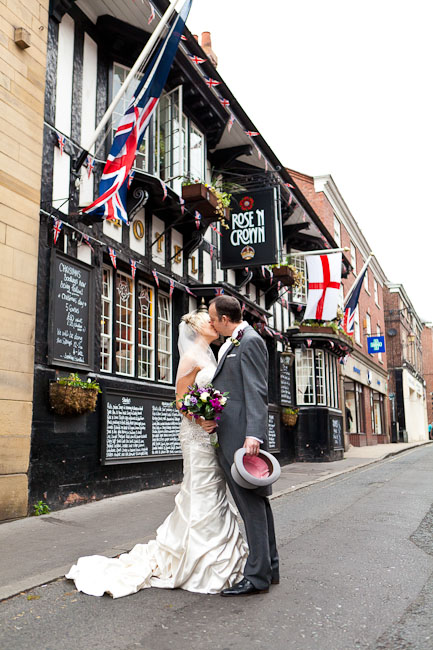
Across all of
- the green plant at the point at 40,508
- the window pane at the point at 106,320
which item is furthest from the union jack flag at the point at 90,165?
the green plant at the point at 40,508

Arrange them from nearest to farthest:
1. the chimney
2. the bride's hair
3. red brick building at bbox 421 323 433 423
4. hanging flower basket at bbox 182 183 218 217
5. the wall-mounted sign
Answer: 1. the bride's hair
2. hanging flower basket at bbox 182 183 218 217
3. the wall-mounted sign
4. the chimney
5. red brick building at bbox 421 323 433 423

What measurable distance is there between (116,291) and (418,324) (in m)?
55.8

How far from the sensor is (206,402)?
4430 mm

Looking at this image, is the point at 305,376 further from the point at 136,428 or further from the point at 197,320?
the point at 197,320

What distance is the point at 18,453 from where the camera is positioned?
23.9ft

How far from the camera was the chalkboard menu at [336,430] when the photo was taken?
64.3ft

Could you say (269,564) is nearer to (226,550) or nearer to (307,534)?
(226,550)

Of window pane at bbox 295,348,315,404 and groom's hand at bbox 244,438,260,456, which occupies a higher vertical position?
window pane at bbox 295,348,315,404

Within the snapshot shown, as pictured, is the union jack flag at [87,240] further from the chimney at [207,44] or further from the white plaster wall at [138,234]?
the chimney at [207,44]

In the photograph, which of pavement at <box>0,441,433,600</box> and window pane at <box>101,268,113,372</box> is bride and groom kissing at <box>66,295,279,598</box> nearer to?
pavement at <box>0,441,433,600</box>

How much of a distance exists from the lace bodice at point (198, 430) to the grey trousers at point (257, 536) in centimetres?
30

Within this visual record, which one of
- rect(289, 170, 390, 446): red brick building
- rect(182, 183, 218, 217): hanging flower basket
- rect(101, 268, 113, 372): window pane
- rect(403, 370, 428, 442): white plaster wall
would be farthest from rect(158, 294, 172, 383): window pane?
rect(403, 370, 428, 442): white plaster wall

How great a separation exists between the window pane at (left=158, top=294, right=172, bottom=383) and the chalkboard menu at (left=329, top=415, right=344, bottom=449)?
939 centimetres

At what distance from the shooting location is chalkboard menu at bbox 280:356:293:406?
18.0 metres
